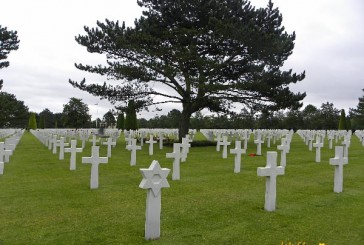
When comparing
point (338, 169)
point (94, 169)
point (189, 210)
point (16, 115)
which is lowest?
point (189, 210)

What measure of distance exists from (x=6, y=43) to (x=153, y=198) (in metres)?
29.0

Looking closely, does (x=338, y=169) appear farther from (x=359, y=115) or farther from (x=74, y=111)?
(x=359, y=115)

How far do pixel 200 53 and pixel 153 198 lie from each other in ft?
57.0

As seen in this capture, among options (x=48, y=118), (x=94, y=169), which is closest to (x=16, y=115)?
(x=48, y=118)

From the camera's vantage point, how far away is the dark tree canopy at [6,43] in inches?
1142

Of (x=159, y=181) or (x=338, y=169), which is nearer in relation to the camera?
(x=159, y=181)

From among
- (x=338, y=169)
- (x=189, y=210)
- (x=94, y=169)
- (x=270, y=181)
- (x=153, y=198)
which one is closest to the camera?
(x=153, y=198)

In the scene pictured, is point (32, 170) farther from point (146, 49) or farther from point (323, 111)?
point (323, 111)

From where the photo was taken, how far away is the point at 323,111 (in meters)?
61.7

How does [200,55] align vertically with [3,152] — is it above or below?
above

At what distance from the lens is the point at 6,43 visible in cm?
2953

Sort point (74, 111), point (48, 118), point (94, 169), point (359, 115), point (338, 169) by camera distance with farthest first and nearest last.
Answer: point (48, 118)
point (359, 115)
point (74, 111)
point (94, 169)
point (338, 169)

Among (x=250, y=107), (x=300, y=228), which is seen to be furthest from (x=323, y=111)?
(x=300, y=228)

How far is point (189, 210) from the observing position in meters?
5.93
